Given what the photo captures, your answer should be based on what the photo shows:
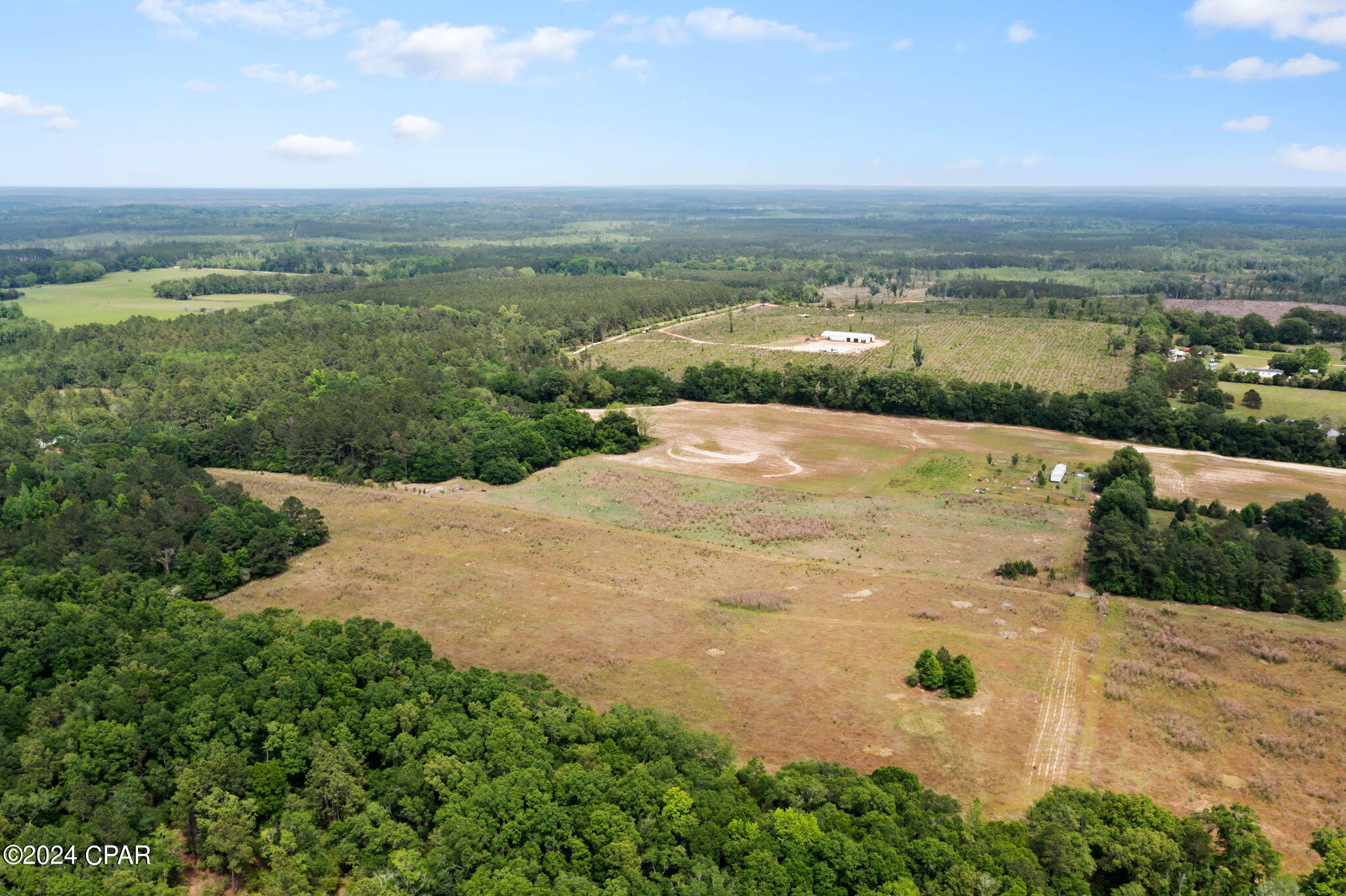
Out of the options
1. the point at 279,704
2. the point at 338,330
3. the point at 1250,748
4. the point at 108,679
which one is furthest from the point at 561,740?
the point at 338,330

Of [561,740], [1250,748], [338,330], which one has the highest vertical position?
[338,330]

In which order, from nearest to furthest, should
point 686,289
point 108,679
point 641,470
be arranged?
point 108,679, point 641,470, point 686,289

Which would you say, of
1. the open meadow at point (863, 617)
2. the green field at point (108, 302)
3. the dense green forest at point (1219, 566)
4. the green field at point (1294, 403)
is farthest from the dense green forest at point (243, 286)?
the dense green forest at point (1219, 566)

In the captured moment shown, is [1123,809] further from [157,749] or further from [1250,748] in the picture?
[157,749]

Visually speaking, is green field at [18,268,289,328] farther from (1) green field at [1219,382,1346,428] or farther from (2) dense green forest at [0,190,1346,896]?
(1) green field at [1219,382,1346,428]

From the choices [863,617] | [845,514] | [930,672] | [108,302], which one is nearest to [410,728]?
[930,672]

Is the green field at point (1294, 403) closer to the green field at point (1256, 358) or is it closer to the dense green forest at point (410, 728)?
the green field at point (1256, 358)

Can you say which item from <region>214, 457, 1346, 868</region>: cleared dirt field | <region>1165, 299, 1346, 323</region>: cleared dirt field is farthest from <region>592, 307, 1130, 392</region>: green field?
<region>214, 457, 1346, 868</region>: cleared dirt field
